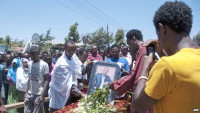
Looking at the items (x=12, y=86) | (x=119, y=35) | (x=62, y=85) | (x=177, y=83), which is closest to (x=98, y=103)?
(x=62, y=85)

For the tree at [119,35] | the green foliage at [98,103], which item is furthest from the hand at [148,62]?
the tree at [119,35]

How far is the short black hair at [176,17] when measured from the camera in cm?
147

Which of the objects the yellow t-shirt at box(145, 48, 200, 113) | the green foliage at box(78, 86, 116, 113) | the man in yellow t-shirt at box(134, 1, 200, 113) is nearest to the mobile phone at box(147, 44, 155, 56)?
the man in yellow t-shirt at box(134, 1, 200, 113)

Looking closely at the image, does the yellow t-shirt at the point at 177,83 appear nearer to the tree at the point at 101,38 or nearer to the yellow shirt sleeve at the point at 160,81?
the yellow shirt sleeve at the point at 160,81

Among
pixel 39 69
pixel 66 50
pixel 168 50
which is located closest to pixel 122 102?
pixel 66 50

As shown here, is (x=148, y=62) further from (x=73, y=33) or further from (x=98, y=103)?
(x=73, y=33)

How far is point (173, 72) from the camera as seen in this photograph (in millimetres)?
1332

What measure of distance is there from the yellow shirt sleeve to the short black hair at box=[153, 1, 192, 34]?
26 centimetres

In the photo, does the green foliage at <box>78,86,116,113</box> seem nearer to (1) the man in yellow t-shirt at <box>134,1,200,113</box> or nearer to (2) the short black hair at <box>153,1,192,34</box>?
(1) the man in yellow t-shirt at <box>134,1,200,113</box>

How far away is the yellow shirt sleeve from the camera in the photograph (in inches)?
52.9

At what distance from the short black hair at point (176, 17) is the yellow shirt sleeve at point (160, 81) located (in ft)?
0.84

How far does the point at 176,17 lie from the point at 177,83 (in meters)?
0.41

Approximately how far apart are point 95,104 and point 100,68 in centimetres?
119

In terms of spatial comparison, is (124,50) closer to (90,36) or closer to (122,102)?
(122,102)
